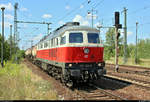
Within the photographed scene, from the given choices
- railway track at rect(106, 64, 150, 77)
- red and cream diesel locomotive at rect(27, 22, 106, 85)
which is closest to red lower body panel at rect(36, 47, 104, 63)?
red and cream diesel locomotive at rect(27, 22, 106, 85)

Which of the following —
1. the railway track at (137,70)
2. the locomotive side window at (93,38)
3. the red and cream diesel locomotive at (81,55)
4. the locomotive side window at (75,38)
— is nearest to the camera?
the red and cream diesel locomotive at (81,55)

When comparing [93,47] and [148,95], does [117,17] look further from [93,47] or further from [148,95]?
[148,95]

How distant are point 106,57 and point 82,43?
106ft

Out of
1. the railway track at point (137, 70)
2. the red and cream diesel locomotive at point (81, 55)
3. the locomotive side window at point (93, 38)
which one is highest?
the locomotive side window at point (93, 38)

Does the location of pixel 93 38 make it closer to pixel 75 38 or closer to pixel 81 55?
pixel 75 38

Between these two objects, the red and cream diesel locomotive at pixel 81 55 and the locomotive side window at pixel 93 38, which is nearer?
the red and cream diesel locomotive at pixel 81 55

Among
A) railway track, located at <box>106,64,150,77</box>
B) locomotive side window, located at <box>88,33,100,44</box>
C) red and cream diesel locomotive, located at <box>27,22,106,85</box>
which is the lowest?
railway track, located at <box>106,64,150,77</box>

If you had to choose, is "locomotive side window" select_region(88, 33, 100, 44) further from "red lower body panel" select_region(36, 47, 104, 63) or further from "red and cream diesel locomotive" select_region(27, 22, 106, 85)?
"red lower body panel" select_region(36, 47, 104, 63)

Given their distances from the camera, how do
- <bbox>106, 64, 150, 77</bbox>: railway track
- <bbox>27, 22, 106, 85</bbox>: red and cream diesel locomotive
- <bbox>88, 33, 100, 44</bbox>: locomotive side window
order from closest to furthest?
<bbox>27, 22, 106, 85</bbox>: red and cream diesel locomotive < <bbox>88, 33, 100, 44</bbox>: locomotive side window < <bbox>106, 64, 150, 77</bbox>: railway track

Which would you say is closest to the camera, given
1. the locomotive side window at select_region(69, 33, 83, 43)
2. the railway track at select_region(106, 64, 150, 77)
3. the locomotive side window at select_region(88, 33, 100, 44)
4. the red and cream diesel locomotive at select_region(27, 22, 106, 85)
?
the red and cream diesel locomotive at select_region(27, 22, 106, 85)

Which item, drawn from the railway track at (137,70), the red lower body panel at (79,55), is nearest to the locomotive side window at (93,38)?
the red lower body panel at (79,55)

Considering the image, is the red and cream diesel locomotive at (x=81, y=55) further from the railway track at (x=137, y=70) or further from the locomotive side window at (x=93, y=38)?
the railway track at (x=137, y=70)

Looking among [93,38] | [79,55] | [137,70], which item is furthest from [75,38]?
[137,70]

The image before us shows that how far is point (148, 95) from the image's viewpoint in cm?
843
